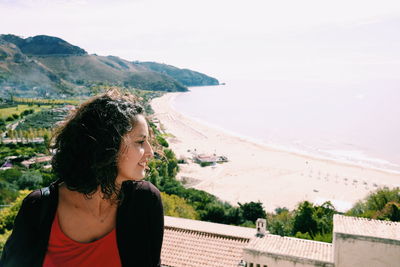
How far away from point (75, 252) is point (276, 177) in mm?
29249

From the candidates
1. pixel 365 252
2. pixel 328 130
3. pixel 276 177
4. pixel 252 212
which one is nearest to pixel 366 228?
pixel 365 252

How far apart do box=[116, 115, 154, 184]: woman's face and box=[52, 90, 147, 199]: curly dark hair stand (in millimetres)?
23

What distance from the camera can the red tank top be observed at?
1336mm

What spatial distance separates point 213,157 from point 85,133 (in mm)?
33933

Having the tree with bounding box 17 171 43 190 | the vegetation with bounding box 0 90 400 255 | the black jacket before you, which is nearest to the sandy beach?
the vegetation with bounding box 0 90 400 255

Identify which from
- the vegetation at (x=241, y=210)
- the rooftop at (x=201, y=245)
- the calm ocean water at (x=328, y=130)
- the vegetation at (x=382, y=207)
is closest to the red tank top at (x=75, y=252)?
the rooftop at (x=201, y=245)

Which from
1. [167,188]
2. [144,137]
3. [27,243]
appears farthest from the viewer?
[167,188]

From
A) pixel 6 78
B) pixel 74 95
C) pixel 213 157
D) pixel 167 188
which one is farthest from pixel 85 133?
pixel 6 78

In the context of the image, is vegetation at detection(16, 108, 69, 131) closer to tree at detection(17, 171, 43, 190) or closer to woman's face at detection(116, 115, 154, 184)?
tree at detection(17, 171, 43, 190)

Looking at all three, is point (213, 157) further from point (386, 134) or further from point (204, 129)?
point (386, 134)

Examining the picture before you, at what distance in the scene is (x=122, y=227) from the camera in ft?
4.64

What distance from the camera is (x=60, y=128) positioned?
4.96 feet

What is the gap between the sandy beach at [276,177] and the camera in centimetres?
2456

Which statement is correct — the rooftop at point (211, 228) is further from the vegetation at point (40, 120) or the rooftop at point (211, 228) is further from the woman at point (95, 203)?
the vegetation at point (40, 120)
